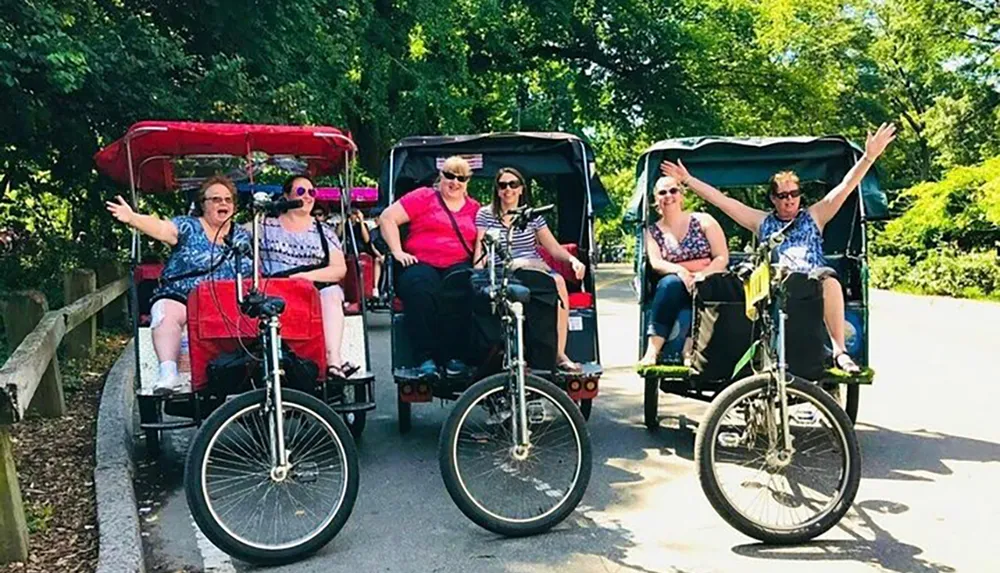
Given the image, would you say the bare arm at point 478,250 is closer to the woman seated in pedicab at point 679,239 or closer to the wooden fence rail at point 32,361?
the woman seated in pedicab at point 679,239

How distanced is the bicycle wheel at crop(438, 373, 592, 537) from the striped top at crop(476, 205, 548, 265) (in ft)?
7.01

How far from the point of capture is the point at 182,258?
22.6 ft

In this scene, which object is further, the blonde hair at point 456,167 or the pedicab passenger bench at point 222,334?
the blonde hair at point 456,167

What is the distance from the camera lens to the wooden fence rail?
443 centimetres

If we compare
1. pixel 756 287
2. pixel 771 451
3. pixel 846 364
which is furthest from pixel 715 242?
pixel 771 451

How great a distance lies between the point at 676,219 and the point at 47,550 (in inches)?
187

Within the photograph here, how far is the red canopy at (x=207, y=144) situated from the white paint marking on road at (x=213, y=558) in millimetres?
2993

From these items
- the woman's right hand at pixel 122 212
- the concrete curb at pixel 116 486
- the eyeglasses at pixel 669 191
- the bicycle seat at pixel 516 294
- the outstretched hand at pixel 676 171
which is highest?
the outstretched hand at pixel 676 171

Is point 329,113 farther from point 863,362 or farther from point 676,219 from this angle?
point 863,362

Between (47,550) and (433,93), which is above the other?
(433,93)

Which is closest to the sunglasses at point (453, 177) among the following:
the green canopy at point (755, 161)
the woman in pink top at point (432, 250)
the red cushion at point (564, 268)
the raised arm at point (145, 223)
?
the woman in pink top at point (432, 250)

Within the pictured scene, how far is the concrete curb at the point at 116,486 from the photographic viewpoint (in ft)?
15.3

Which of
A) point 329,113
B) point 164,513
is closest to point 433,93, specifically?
point 329,113

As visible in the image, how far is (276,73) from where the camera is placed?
12922 mm
